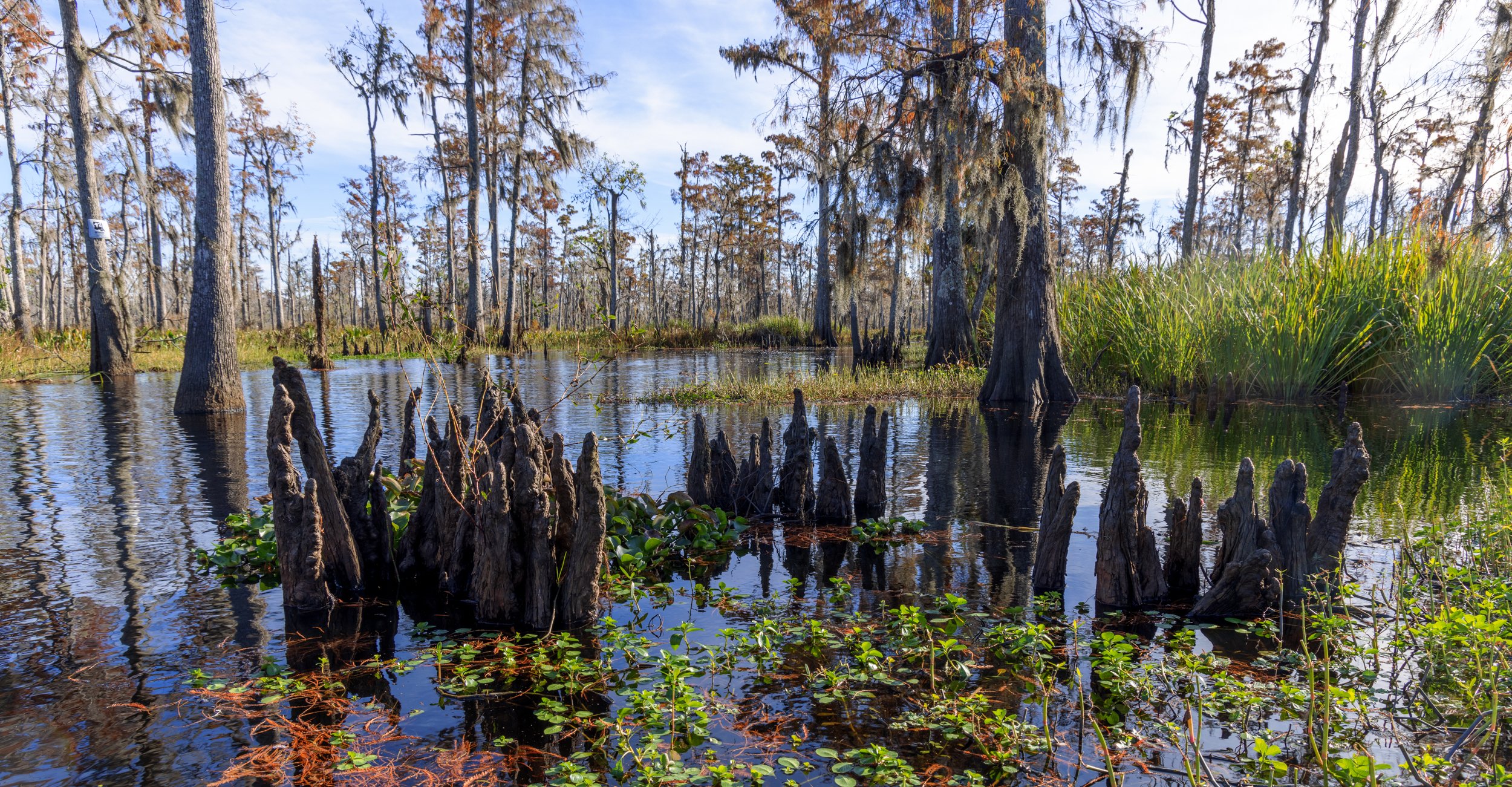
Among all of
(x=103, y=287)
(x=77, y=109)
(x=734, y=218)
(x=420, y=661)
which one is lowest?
(x=420, y=661)

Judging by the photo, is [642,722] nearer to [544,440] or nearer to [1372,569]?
[544,440]

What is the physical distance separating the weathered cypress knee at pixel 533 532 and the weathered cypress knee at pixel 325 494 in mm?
1012

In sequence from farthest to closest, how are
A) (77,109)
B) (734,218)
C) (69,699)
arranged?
(734,218) → (77,109) → (69,699)

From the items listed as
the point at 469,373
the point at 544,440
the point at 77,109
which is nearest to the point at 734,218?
the point at 469,373

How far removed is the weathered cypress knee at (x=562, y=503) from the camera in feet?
12.2

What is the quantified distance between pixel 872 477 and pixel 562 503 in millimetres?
2964

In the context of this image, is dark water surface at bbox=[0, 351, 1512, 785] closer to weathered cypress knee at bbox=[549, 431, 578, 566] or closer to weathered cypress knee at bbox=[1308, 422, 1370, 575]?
weathered cypress knee at bbox=[549, 431, 578, 566]

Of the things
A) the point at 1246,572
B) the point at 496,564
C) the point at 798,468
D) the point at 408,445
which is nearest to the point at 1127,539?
the point at 1246,572

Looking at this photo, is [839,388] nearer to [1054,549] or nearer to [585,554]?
[1054,549]

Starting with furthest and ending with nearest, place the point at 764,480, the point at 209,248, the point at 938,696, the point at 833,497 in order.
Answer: the point at 209,248, the point at 764,480, the point at 833,497, the point at 938,696

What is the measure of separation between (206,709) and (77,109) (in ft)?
56.2

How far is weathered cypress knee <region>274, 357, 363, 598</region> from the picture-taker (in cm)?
385

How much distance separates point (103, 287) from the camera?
1468cm

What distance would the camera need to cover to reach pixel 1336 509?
3.69 meters
